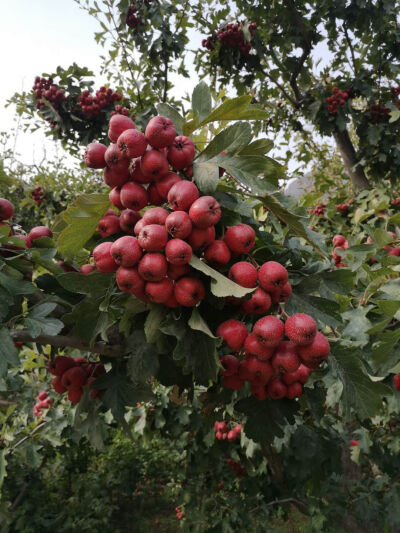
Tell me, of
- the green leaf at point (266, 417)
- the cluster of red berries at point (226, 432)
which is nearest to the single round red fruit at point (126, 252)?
the green leaf at point (266, 417)

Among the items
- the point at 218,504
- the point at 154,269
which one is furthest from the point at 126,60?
the point at 218,504

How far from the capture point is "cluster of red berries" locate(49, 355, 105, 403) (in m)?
1.46

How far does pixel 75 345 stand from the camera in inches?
→ 47.5

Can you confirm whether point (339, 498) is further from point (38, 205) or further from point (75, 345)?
point (38, 205)

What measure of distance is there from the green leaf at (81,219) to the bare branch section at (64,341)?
271 mm

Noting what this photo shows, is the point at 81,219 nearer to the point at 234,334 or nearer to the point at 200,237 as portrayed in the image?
the point at 200,237

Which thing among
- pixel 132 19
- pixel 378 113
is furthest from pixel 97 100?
pixel 378 113

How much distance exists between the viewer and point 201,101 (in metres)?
1.18

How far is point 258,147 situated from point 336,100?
4293mm

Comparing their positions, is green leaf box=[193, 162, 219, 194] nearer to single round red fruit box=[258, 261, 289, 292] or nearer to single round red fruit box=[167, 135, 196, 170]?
single round red fruit box=[167, 135, 196, 170]

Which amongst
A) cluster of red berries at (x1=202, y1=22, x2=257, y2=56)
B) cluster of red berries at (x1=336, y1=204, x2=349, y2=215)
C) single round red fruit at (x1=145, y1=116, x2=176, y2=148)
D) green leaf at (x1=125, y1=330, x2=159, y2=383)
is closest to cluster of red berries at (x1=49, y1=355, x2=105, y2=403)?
green leaf at (x1=125, y1=330, x2=159, y2=383)

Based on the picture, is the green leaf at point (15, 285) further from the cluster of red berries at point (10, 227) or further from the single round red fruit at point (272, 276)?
the single round red fruit at point (272, 276)

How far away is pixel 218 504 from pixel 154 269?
153 inches

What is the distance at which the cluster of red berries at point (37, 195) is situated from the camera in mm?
6398
